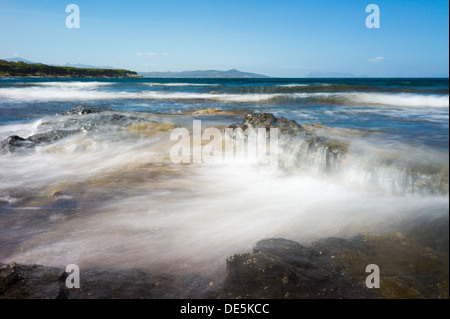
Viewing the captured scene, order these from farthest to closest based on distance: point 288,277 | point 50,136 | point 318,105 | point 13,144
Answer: point 318,105
point 50,136
point 13,144
point 288,277

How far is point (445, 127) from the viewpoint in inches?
51.8

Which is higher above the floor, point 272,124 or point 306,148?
point 272,124

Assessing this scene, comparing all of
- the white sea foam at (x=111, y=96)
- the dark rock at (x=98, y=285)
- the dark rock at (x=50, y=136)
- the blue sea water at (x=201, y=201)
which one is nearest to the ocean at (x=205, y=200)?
the blue sea water at (x=201, y=201)

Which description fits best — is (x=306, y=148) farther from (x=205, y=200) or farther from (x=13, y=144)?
(x=13, y=144)

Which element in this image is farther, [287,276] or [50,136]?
[50,136]

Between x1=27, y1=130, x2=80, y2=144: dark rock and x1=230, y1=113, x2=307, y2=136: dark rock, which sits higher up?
x1=230, y1=113, x2=307, y2=136: dark rock

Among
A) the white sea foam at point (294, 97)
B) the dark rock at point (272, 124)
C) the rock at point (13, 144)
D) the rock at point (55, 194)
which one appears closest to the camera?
the rock at point (55, 194)

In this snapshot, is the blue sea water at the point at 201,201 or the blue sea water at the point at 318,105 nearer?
the blue sea water at the point at 201,201

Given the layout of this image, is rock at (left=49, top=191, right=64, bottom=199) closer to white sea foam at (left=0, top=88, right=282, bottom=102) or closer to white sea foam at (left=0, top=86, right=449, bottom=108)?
white sea foam at (left=0, top=86, right=449, bottom=108)

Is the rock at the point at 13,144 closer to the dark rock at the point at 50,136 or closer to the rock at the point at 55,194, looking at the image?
the dark rock at the point at 50,136

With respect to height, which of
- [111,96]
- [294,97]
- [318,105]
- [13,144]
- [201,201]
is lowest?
[201,201]

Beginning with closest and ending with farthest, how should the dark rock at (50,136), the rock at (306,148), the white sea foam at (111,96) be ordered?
1. the rock at (306,148)
2. the dark rock at (50,136)
3. the white sea foam at (111,96)

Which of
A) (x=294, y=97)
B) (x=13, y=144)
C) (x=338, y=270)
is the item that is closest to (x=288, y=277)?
(x=338, y=270)

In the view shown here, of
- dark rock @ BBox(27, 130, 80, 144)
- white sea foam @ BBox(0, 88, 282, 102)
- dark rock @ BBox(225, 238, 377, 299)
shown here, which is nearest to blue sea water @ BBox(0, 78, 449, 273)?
dark rock @ BBox(225, 238, 377, 299)
